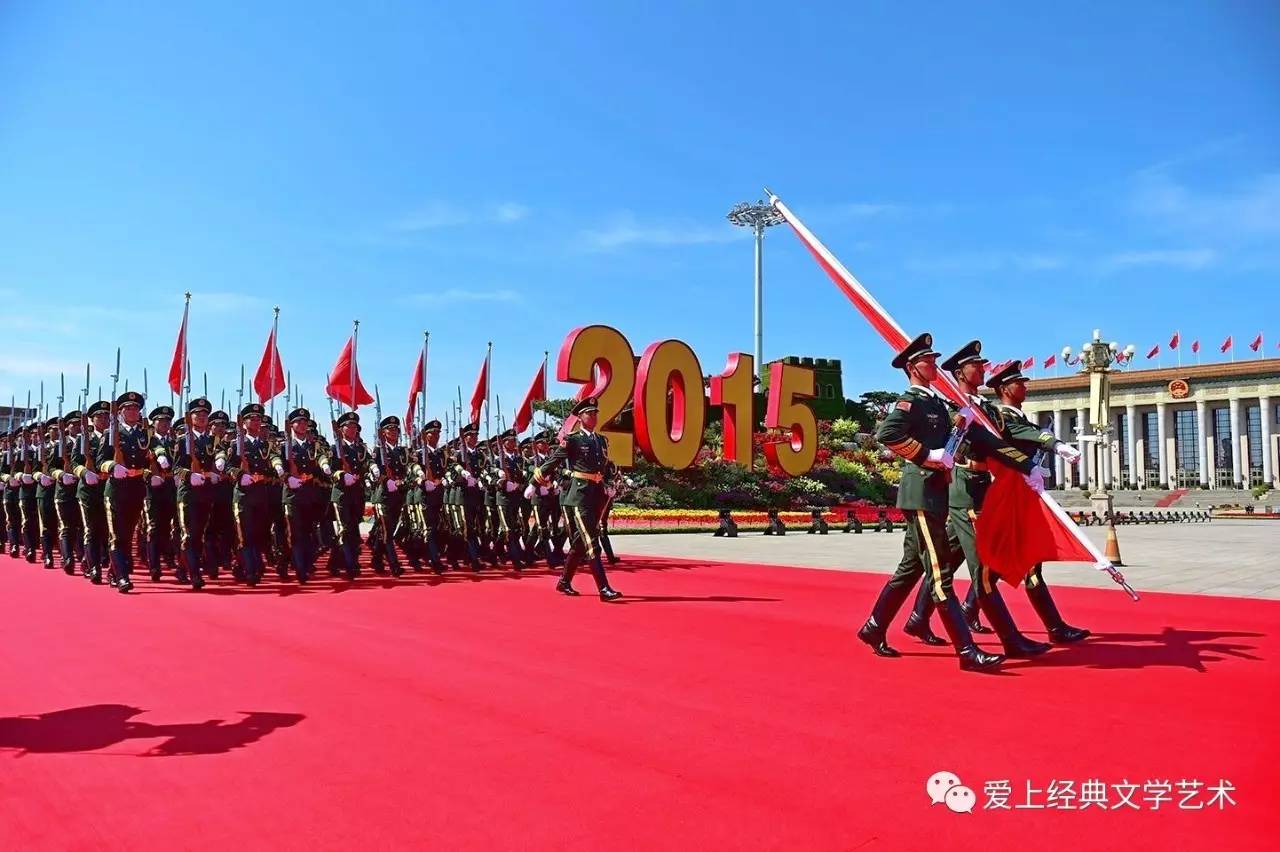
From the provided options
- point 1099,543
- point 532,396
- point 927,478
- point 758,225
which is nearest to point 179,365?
point 532,396

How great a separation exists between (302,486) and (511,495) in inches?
126

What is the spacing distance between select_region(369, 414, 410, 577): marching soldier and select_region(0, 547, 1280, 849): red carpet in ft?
13.3

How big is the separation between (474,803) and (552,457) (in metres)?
6.02

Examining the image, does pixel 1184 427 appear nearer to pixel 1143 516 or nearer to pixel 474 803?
pixel 1143 516

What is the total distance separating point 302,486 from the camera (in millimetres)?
10797

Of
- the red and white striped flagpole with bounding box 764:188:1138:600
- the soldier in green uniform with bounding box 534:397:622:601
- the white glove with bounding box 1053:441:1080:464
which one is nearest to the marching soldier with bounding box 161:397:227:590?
the soldier in green uniform with bounding box 534:397:622:601

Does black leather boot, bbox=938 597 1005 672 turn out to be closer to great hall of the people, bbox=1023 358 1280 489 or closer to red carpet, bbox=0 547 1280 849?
red carpet, bbox=0 547 1280 849

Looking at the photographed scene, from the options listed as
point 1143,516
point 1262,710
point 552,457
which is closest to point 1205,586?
point 1262,710

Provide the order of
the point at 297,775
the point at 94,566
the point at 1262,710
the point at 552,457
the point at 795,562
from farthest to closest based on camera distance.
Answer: the point at 795,562, the point at 94,566, the point at 552,457, the point at 1262,710, the point at 297,775

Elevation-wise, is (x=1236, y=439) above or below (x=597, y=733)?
above

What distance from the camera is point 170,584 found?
10.3 meters

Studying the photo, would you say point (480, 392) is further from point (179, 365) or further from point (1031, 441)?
point (1031, 441)

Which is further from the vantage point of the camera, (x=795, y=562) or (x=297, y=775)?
(x=795, y=562)

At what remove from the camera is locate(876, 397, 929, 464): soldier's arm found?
5.74 m
